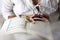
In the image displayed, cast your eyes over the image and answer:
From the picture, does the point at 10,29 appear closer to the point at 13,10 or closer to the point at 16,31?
the point at 16,31

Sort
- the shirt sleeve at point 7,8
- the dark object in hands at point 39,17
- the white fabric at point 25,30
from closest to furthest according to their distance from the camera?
the white fabric at point 25,30
the dark object in hands at point 39,17
the shirt sleeve at point 7,8

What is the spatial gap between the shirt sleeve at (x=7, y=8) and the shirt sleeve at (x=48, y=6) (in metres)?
0.25

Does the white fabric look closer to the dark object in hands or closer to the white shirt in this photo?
the dark object in hands

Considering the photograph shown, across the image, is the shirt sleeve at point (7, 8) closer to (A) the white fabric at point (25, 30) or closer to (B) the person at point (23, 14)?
(B) the person at point (23, 14)

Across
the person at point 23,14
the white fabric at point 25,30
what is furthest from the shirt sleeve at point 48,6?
the white fabric at point 25,30

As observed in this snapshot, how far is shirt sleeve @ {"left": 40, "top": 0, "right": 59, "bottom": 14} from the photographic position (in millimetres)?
919

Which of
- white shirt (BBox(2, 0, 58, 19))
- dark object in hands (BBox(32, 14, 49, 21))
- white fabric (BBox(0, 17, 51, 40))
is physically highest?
white shirt (BBox(2, 0, 58, 19))

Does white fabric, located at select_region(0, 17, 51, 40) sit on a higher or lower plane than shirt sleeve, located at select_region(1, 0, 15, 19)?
lower

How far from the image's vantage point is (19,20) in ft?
2.61

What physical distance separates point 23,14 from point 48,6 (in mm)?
185

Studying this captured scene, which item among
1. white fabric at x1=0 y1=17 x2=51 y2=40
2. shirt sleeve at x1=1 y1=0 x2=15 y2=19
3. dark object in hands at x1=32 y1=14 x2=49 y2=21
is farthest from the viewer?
shirt sleeve at x1=1 y1=0 x2=15 y2=19

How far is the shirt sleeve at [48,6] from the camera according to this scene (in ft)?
3.01

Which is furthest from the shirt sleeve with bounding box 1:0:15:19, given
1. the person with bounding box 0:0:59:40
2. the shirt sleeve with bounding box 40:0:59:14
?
the shirt sleeve with bounding box 40:0:59:14

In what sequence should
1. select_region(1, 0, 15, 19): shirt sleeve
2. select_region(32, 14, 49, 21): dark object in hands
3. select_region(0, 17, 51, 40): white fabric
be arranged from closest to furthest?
1. select_region(0, 17, 51, 40): white fabric
2. select_region(32, 14, 49, 21): dark object in hands
3. select_region(1, 0, 15, 19): shirt sleeve
